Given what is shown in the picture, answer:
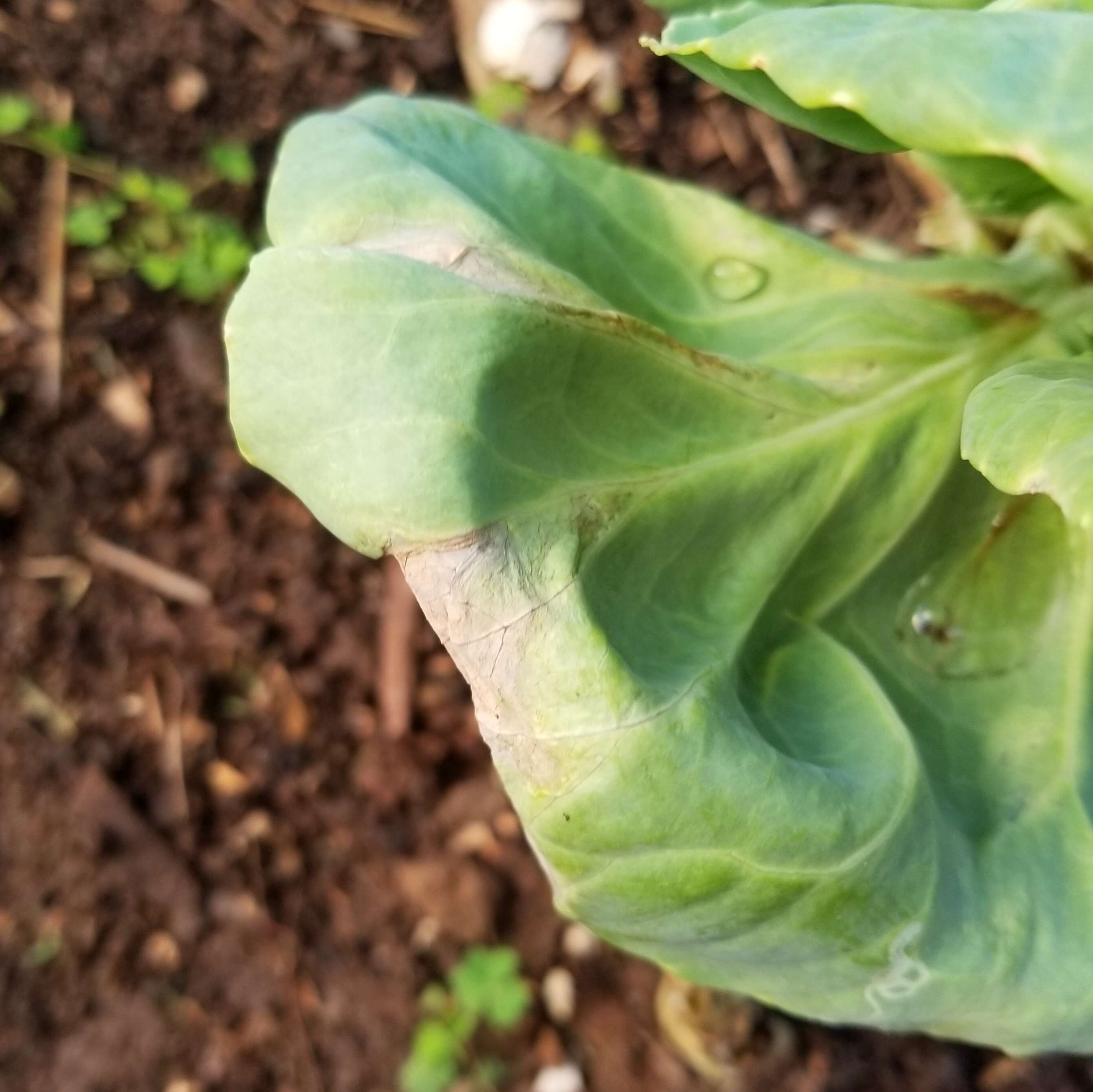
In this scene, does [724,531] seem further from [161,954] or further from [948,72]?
[161,954]

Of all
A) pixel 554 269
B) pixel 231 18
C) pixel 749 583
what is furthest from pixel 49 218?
pixel 749 583

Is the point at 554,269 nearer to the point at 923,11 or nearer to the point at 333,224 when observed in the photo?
the point at 333,224

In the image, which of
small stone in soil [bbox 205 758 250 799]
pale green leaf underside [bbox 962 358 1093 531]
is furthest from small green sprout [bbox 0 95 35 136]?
pale green leaf underside [bbox 962 358 1093 531]

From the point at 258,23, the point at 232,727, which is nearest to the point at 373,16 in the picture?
the point at 258,23

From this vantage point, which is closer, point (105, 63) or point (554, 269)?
point (554, 269)

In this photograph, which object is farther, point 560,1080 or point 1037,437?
point 560,1080

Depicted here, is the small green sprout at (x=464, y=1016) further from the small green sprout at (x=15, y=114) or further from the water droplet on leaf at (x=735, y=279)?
the small green sprout at (x=15, y=114)
